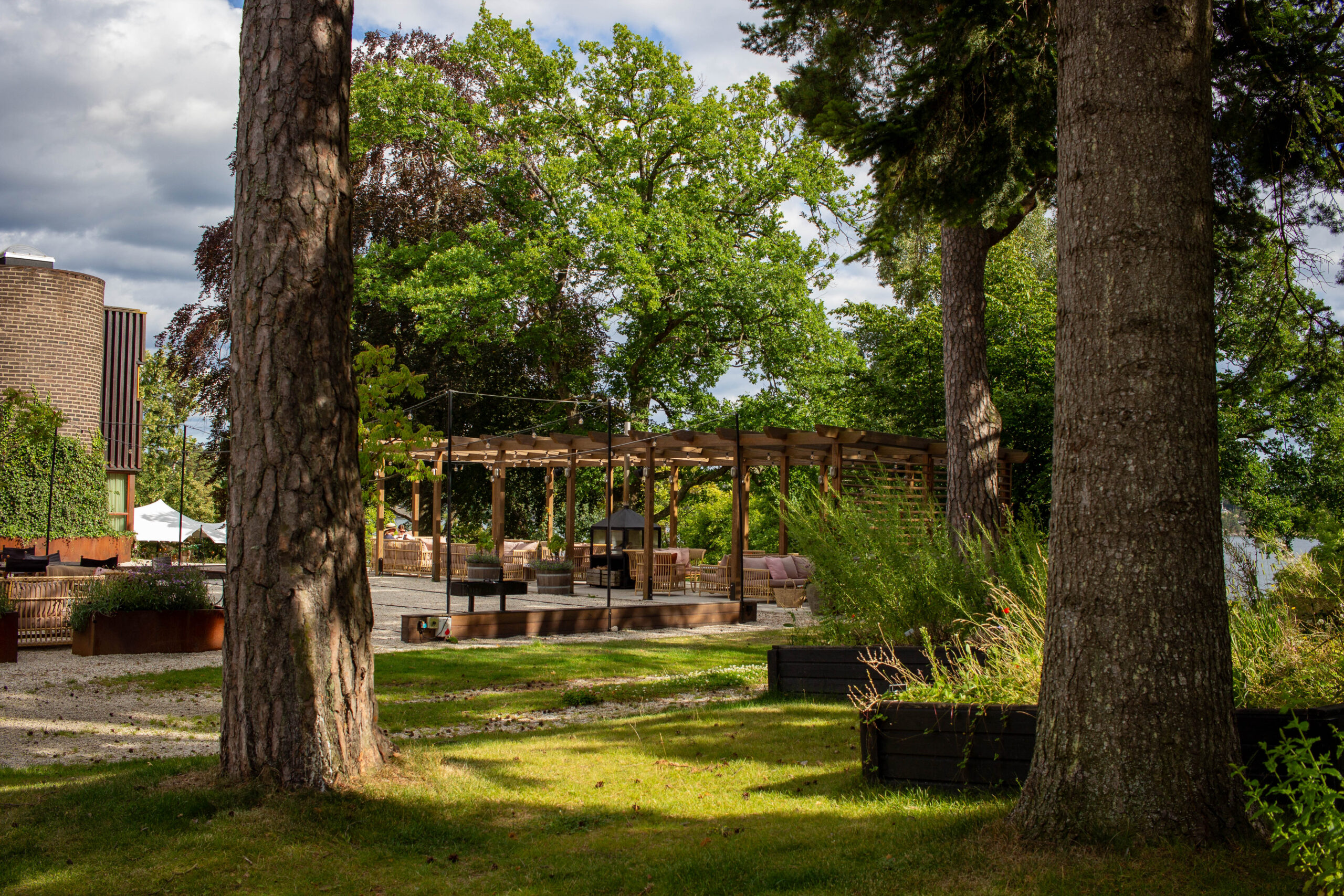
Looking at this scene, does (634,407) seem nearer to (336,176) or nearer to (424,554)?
(424,554)

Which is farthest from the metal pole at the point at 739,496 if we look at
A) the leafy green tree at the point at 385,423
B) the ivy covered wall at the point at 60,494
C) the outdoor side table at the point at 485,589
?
the ivy covered wall at the point at 60,494

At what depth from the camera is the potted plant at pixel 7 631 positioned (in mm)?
9352

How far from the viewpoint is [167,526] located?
100 ft

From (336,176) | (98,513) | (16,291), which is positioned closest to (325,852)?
(336,176)

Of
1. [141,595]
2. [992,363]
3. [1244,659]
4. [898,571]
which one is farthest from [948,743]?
[992,363]

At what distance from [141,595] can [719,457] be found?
10960mm

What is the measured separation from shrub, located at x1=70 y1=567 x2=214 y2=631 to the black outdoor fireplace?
8.36m

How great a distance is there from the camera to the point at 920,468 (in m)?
19.6

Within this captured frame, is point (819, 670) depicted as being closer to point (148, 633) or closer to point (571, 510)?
point (148, 633)

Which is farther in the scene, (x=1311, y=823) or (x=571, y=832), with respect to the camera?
(x=571, y=832)

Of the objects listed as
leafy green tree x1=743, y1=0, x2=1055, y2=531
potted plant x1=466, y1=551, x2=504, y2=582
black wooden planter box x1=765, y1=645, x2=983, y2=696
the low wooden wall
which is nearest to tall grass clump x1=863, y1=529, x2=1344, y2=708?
black wooden planter box x1=765, y1=645, x2=983, y2=696

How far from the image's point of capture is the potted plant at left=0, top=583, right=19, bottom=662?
30.7 feet

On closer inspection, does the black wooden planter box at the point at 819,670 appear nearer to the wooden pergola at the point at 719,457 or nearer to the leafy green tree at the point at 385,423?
the leafy green tree at the point at 385,423

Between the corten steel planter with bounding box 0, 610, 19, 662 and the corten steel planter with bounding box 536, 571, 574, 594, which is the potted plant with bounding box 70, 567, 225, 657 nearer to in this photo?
the corten steel planter with bounding box 0, 610, 19, 662
